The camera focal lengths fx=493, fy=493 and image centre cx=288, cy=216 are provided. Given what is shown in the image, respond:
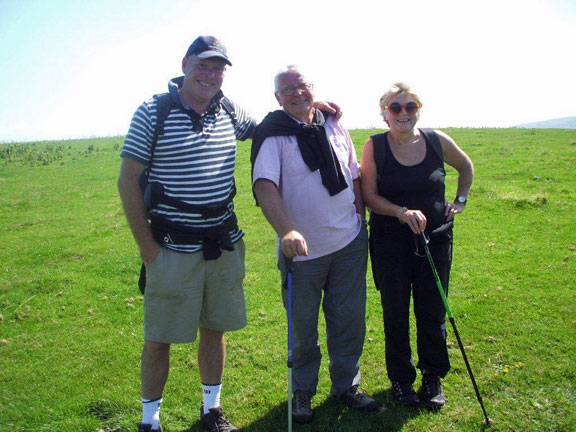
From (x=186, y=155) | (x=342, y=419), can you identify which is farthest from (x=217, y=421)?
(x=186, y=155)

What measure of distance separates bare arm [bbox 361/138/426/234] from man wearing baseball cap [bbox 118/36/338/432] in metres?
1.16

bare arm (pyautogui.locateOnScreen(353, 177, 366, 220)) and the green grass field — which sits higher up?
bare arm (pyautogui.locateOnScreen(353, 177, 366, 220))

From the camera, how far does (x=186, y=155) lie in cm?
368

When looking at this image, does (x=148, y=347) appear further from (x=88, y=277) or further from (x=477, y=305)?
(x=88, y=277)

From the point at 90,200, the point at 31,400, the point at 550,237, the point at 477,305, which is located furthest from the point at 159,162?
the point at 90,200

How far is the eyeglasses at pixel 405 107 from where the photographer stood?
A: 4113 mm

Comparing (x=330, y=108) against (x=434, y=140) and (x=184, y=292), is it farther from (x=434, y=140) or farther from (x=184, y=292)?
(x=184, y=292)

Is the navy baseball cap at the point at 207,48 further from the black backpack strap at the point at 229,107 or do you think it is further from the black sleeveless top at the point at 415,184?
the black sleeveless top at the point at 415,184

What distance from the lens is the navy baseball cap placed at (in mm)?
3783

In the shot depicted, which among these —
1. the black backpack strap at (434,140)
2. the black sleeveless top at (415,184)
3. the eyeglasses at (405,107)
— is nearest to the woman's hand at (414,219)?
the black sleeveless top at (415,184)

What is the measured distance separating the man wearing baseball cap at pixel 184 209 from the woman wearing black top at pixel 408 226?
125cm

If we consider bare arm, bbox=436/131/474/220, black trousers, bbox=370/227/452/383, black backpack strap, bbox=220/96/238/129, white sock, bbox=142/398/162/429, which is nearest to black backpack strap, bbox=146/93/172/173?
black backpack strap, bbox=220/96/238/129

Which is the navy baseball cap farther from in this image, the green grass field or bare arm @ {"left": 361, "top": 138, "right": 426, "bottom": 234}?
the green grass field

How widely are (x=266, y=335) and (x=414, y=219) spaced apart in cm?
286
